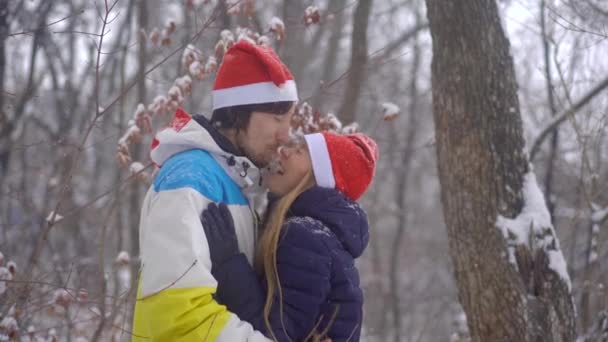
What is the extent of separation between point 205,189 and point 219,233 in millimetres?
166

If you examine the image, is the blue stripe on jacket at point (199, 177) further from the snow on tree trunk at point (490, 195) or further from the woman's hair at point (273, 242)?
the snow on tree trunk at point (490, 195)

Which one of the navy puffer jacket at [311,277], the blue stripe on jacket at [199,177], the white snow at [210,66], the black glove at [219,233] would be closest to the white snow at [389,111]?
the white snow at [210,66]

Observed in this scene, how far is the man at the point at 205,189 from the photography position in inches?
91.5

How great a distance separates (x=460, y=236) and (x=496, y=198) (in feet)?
1.00

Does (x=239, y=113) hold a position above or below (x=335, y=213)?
above

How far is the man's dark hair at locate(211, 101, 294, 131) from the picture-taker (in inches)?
112

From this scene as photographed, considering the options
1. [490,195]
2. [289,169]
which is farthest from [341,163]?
[490,195]

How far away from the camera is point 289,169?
283cm

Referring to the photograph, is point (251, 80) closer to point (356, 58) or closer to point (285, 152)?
point (285, 152)

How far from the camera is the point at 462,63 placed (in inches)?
154

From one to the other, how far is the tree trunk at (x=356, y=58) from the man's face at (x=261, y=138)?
3.19 metres

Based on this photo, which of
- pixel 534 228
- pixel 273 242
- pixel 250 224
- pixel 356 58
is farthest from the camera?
pixel 356 58

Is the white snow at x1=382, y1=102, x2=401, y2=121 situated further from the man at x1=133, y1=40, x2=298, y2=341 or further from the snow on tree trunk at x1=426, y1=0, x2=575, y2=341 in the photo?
the man at x1=133, y1=40, x2=298, y2=341

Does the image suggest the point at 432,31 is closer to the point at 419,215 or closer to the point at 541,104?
the point at 541,104
